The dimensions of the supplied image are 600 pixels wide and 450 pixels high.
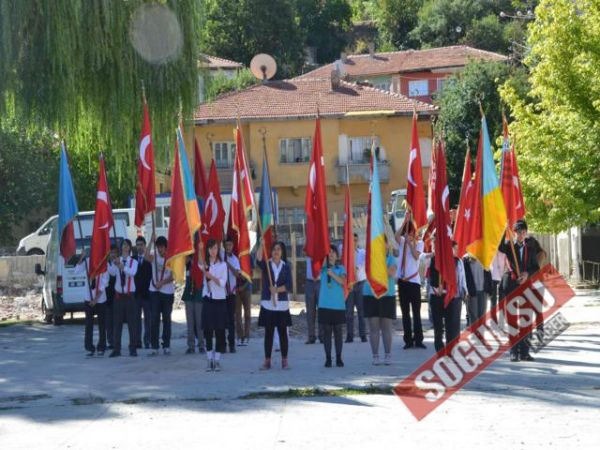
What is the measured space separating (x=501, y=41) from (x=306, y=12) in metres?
15.9

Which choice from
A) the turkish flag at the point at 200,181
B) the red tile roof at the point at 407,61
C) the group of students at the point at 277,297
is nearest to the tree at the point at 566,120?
the group of students at the point at 277,297

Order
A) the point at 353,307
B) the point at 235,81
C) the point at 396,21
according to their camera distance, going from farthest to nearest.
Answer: the point at 396,21, the point at 235,81, the point at 353,307

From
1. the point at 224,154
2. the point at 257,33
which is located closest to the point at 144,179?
the point at 224,154

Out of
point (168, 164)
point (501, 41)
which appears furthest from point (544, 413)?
point (501, 41)

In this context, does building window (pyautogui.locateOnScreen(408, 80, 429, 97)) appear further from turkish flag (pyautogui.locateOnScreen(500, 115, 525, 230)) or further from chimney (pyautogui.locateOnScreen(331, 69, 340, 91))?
turkish flag (pyautogui.locateOnScreen(500, 115, 525, 230))

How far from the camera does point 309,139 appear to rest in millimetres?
49906

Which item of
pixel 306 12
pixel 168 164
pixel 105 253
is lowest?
pixel 105 253

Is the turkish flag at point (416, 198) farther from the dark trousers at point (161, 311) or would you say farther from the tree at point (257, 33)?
the tree at point (257, 33)

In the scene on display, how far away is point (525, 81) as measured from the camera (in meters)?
51.6

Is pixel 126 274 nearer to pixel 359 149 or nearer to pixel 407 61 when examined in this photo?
pixel 359 149

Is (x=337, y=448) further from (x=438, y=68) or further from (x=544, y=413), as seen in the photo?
(x=438, y=68)

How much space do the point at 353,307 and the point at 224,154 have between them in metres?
33.0

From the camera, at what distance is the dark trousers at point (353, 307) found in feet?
59.8

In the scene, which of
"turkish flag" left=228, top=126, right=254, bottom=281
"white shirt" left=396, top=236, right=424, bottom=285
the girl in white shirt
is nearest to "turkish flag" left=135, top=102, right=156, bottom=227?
"turkish flag" left=228, top=126, right=254, bottom=281
